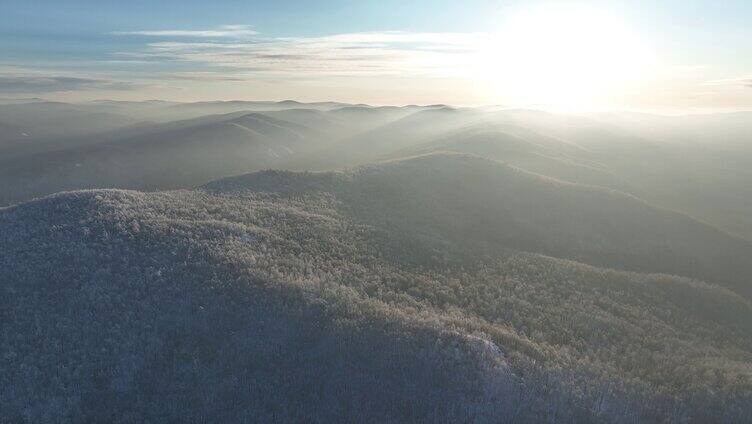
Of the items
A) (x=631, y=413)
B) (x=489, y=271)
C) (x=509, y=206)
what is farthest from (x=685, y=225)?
(x=631, y=413)

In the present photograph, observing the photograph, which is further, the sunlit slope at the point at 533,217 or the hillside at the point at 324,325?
the sunlit slope at the point at 533,217

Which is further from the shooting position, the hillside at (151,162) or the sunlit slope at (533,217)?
the hillside at (151,162)

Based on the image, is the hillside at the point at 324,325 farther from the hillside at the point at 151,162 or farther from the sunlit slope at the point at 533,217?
the hillside at the point at 151,162

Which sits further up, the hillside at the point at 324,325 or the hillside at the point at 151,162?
the hillside at the point at 324,325

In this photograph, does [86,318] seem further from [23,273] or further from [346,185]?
[346,185]

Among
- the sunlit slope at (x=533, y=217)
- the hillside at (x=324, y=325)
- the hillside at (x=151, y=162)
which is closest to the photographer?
the hillside at (x=324, y=325)

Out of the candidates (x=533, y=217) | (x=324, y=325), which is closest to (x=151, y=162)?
(x=533, y=217)

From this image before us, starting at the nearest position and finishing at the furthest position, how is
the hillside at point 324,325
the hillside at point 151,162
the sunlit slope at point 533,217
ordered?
1. the hillside at point 324,325
2. the sunlit slope at point 533,217
3. the hillside at point 151,162

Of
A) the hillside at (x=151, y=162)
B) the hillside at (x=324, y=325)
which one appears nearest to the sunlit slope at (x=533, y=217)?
the hillside at (x=324, y=325)

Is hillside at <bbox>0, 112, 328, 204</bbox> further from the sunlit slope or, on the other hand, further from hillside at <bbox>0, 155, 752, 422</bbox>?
hillside at <bbox>0, 155, 752, 422</bbox>
